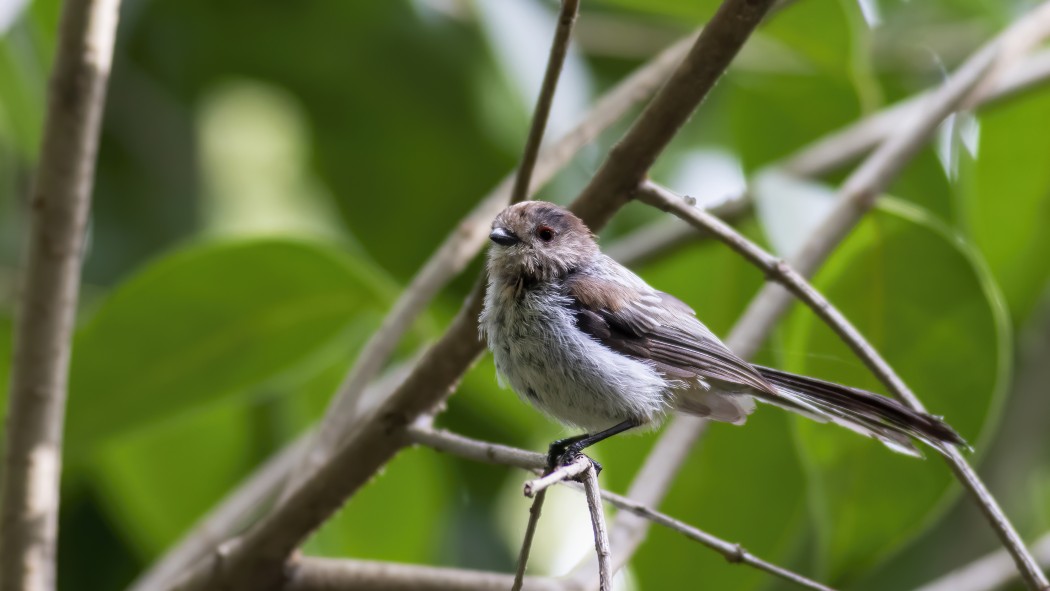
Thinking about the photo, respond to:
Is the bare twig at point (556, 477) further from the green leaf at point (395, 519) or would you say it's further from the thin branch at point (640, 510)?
the green leaf at point (395, 519)

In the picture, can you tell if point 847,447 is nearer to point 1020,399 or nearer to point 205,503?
point 1020,399

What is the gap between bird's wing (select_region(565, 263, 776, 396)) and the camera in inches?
94.3

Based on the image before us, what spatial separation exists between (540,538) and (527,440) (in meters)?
0.59

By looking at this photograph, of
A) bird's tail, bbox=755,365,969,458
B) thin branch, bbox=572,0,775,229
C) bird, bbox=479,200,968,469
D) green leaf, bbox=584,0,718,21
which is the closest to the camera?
thin branch, bbox=572,0,775,229

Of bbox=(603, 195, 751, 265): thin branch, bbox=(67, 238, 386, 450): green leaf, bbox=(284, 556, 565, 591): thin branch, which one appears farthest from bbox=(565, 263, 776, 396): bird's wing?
bbox=(67, 238, 386, 450): green leaf

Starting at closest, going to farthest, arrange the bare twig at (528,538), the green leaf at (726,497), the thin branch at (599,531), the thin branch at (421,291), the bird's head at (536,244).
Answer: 1. the thin branch at (599,531)
2. the bare twig at (528,538)
3. the bird's head at (536,244)
4. the thin branch at (421,291)
5. the green leaf at (726,497)

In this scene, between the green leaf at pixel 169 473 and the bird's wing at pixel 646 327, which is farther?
the green leaf at pixel 169 473

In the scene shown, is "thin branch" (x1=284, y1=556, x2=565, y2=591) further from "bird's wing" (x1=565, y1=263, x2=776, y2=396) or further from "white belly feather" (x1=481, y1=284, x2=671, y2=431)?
"bird's wing" (x1=565, y1=263, x2=776, y2=396)

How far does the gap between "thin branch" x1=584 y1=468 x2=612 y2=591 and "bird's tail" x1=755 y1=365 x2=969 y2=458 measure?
2.01ft

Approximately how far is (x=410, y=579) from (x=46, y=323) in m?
0.98

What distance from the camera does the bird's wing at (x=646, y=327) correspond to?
94.3 inches

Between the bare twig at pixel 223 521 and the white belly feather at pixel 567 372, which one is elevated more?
the white belly feather at pixel 567 372

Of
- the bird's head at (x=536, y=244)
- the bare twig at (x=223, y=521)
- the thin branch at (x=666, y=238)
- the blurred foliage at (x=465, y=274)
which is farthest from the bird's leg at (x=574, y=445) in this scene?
the thin branch at (x=666, y=238)

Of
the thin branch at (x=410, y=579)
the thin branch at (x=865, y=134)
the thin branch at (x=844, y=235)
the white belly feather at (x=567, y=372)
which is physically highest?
the thin branch at (x=865, y=134)
